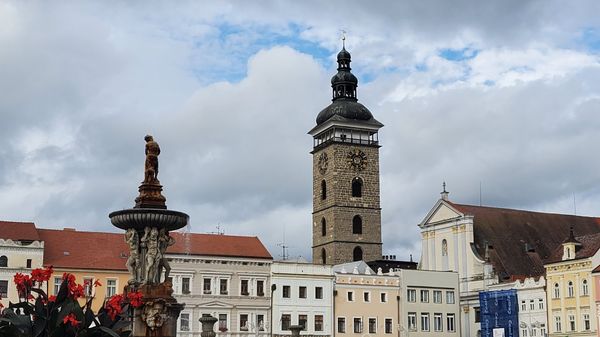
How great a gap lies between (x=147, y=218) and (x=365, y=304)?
42575 millimetres

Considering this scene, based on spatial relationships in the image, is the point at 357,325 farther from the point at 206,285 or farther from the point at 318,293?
the point at 206,285

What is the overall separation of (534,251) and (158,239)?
179 feet

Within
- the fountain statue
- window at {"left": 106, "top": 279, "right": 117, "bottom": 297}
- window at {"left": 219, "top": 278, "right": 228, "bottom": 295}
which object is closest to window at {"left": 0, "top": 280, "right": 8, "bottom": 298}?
window at {"left": 106, "top": 279, "right": 117, "bottom": 297}

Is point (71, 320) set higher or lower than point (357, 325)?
lower

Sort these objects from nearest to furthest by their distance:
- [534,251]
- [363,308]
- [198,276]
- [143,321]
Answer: [143,321]
[198,276]
[363,308]
[534,251]

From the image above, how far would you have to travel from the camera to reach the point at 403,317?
66375 mm

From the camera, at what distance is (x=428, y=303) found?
68250 mm

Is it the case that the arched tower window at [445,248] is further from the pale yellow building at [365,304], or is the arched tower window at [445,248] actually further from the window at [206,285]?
the window at [206,285]

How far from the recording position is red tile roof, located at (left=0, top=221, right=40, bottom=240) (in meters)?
56.5

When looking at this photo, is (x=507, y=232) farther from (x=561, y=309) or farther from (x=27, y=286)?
(x=27, y=286)

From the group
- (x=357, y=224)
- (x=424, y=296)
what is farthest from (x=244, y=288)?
(x=357, y=224)

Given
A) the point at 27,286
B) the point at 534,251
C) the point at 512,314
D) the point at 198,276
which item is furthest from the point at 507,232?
the point at 27,286

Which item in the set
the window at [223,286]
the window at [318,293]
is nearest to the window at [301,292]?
the window at [318,293]

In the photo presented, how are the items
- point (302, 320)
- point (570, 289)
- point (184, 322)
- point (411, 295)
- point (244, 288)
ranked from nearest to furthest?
point (184, 322) → point (570, 289) → point (244, 288) → point (302, 320) → point (411, 295)
